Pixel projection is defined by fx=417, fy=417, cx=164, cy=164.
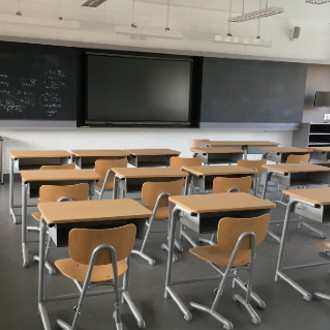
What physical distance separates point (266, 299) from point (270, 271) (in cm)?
56

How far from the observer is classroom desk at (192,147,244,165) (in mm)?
5881

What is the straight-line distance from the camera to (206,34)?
27.3 feet

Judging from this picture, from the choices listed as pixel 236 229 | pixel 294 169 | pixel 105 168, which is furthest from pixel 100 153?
pixel 236 229

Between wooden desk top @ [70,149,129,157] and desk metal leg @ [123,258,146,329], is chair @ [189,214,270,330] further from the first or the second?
wooden desk top @ [70,149,129,157]

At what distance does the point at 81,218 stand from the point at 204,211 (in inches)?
32.2

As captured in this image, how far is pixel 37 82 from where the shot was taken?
7156mm

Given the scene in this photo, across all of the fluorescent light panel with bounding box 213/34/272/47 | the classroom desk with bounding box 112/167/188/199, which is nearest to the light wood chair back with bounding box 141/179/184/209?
the classroom desk with bounding box 112/167/188/199

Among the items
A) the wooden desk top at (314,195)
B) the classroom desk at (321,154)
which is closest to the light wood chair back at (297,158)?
the classroom desk at (321,154)

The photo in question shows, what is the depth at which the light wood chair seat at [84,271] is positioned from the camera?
243cm

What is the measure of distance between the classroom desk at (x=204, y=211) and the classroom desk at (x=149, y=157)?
238 cm

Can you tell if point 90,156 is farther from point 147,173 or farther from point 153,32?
point 153,32

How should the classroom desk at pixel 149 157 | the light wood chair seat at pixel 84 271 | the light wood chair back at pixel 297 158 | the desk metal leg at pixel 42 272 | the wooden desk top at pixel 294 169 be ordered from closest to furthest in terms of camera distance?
the light wood chair seat at pixel 84 271
the desk metal leg at pixel 42 272
the wooden desk top at pixel 294 169
the classroom desk at pixel 149 157
the light wood chair back at pixel 297 158

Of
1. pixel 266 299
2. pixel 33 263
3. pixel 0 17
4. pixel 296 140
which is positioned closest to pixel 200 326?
pixel 266 299

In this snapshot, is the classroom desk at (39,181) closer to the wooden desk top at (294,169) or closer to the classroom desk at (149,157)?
the classroom desk at (149,157)
